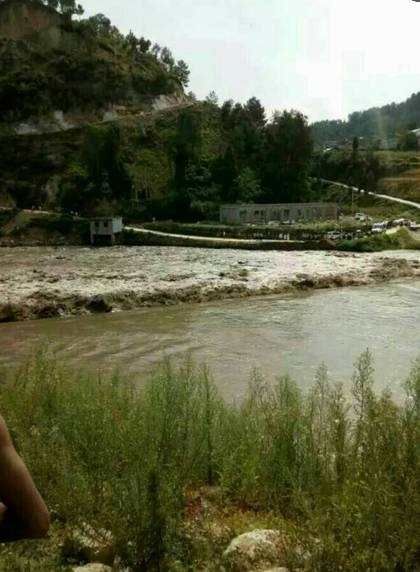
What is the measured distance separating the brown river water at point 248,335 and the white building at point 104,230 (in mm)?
27960

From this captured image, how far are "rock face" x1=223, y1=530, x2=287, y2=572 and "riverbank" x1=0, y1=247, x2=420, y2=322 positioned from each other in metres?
21.8

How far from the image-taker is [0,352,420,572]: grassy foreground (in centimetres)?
503

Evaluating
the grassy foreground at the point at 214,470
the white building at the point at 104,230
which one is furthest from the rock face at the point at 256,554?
the white building at the point at 104,230

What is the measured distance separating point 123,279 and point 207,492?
26459mm

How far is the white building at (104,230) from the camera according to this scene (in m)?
60.9

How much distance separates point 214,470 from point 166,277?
2614 cm

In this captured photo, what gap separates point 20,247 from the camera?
60.2 m

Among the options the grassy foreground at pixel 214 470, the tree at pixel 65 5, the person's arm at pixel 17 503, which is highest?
the tree at pixel 65 5

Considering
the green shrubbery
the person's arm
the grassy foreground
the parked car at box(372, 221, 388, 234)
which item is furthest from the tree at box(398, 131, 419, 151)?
the person's arm

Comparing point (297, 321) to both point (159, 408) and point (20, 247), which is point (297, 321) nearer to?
point (159, 408)

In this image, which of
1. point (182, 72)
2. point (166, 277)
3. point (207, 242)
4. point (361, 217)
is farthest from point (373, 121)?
point (166, 277)

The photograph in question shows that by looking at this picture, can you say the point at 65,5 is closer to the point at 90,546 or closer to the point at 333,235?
the point at 333,235

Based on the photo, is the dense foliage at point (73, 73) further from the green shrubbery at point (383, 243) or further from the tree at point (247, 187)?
the green shrubbery at point (383, 243)

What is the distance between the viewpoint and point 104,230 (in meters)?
61.3
